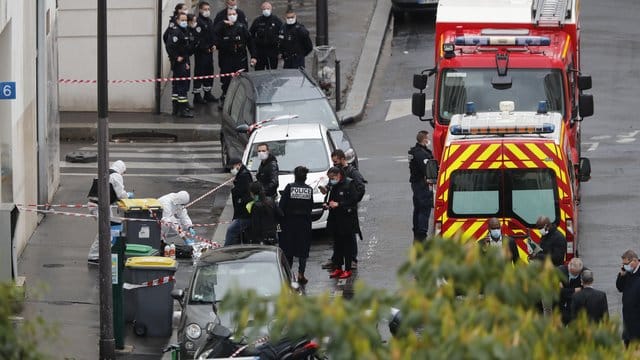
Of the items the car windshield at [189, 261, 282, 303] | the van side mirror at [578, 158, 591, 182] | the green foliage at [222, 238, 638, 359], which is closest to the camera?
the green foliage at [222, 238, 638, 359]

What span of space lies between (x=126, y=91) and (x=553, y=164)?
1421 cm

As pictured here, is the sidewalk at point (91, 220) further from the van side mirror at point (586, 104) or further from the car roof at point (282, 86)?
the van side mirror at point (586, 104)

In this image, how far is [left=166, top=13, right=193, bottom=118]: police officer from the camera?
96.5 feet

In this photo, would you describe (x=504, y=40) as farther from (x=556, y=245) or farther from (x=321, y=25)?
(x=321, y=25)

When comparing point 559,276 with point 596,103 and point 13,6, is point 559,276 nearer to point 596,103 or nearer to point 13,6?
point 13,6

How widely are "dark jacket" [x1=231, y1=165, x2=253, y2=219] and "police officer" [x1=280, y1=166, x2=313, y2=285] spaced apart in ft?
2.27

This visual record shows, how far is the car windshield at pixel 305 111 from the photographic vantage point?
2478cm

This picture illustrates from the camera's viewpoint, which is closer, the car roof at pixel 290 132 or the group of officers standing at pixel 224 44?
the car roof at pixel 290 132

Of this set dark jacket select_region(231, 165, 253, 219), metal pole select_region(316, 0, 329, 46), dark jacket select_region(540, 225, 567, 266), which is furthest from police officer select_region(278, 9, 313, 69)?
dark jacket select_region(540, 225, 567, 266)

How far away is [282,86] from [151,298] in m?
9.07

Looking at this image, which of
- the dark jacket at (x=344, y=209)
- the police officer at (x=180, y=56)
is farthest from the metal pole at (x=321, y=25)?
the dark jacket at (x=344, y=209)

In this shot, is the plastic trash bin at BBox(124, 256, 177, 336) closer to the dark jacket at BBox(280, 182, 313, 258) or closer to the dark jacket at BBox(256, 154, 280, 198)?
the dark jacket at BBox(280, 182, 313, 258)

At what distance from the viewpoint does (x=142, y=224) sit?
19766 millimetres

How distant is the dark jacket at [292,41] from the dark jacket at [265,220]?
1067cm
